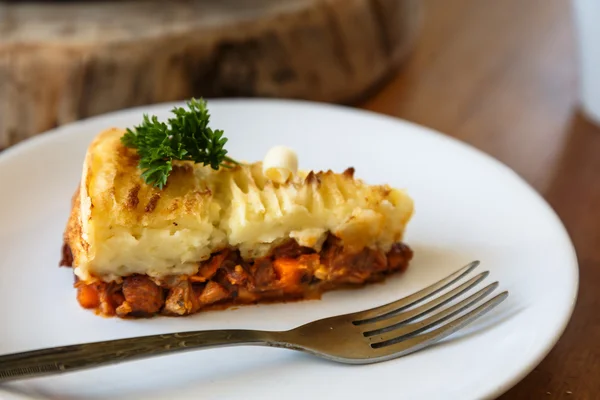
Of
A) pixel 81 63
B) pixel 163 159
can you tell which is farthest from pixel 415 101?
pixel 163 159

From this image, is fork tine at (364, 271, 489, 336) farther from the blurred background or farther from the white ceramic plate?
the blurred background

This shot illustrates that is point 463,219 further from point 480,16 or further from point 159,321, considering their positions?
point 480,16

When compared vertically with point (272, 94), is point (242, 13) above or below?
above

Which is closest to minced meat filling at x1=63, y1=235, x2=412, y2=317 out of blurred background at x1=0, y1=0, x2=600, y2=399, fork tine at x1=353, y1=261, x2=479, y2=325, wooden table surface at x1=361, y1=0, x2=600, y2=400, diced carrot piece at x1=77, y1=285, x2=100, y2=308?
diced carrot piece at x1=77, y1=285, x2=100, y2=308

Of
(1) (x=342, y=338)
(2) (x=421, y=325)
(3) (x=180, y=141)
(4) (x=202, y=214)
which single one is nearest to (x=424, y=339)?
(2) (x=421, y=325)

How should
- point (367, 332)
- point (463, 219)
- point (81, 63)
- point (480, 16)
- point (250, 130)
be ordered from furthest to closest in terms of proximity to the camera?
1. point (480, 16)
2. point (81, 63)
3. point (250, 130)
4. point (463, 219)
5. point (367, 332)

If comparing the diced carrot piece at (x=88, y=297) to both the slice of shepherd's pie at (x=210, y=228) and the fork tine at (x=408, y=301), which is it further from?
the fork tine at (x=408, y=301)

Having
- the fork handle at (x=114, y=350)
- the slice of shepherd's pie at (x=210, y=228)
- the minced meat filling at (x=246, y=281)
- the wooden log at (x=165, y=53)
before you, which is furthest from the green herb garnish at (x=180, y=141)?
the wooden log at (x=165, y=53)

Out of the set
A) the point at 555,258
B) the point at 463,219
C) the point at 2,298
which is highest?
the point at 2,298
